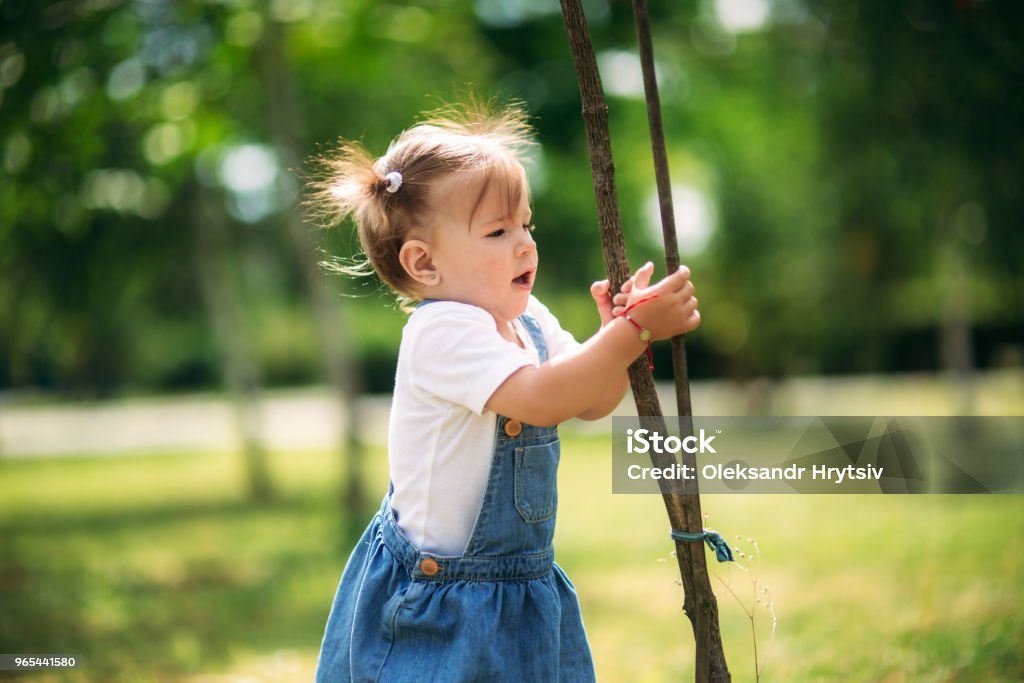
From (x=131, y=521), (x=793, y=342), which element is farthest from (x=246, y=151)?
(x=793, y=342)

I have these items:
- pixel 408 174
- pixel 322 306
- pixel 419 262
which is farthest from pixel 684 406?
pixel 322 306

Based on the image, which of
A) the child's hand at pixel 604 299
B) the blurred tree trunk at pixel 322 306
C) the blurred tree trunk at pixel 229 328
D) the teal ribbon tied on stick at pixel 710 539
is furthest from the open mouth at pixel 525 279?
the blurred tree trunk at pixel 229 328

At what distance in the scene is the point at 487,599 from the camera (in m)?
1.74

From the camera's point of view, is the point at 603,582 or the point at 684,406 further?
the point at 603,582

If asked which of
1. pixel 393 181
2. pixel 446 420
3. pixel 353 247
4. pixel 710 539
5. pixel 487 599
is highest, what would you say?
pixel 353 247

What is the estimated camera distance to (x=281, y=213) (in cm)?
981

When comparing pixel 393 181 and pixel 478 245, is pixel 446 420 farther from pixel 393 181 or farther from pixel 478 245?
pixel 393 181

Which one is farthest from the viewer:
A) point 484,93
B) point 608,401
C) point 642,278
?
point 484,93

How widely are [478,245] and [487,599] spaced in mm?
658

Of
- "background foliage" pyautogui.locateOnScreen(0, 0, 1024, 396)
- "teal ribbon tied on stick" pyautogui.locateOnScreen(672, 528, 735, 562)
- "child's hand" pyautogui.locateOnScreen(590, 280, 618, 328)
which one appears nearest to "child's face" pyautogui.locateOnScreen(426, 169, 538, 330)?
"child's hand" pyautogui.locateOnScreen(590, 280, 618, 328)

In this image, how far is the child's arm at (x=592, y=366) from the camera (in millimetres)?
1632

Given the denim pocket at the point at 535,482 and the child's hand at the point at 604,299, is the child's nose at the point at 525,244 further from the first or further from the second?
the denim pocket at the point at 535,482

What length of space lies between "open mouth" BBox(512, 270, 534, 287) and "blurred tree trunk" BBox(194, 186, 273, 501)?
297 inches

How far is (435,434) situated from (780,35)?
9.53 metres
